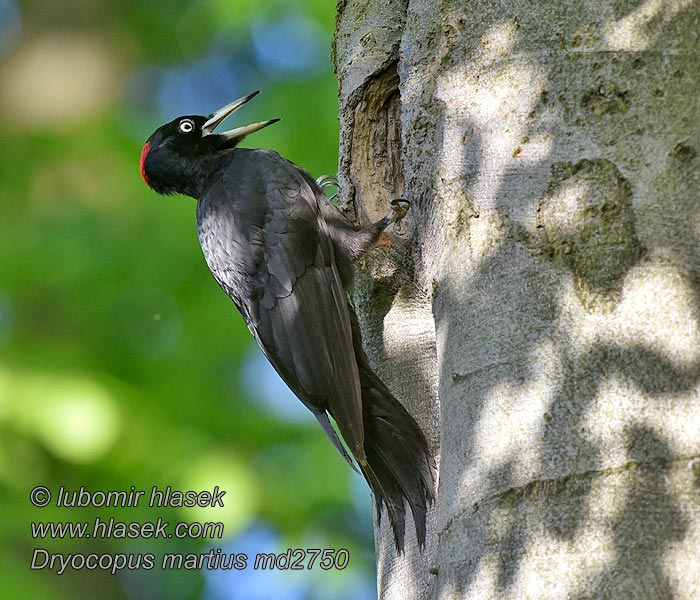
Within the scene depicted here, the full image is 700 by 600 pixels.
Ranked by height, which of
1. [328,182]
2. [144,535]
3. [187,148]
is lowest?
[144,535]

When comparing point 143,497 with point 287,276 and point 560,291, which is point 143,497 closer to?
point 287,276

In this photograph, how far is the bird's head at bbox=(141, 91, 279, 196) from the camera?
442cm

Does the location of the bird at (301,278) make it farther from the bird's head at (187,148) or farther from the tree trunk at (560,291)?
the tree trunk at (560,291)

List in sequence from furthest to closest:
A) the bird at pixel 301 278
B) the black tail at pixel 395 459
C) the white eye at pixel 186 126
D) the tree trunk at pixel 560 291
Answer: the white eye at pixel 186 126
the bird at pixel 301 278
the black tail at pixel 395 459
the tree trunk at pixel 560 291

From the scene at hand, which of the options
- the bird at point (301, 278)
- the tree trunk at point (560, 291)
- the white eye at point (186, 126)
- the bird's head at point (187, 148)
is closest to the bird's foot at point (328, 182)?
the bird at point (301, 278)

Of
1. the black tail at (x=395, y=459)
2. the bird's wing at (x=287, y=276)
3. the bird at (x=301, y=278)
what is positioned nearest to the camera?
the black tail at (x=395, y=459)

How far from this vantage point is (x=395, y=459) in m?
3.00

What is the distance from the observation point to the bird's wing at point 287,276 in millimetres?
3299

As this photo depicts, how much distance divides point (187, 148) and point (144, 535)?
7.44 ft

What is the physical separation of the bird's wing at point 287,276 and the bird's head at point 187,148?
0.29 meters

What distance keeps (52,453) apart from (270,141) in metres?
2.31

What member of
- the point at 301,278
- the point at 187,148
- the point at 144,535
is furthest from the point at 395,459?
the point at 144,535

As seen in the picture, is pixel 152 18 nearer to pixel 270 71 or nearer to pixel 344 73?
pixel 270 71

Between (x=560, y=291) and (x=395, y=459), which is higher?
(x=560, y=291)
